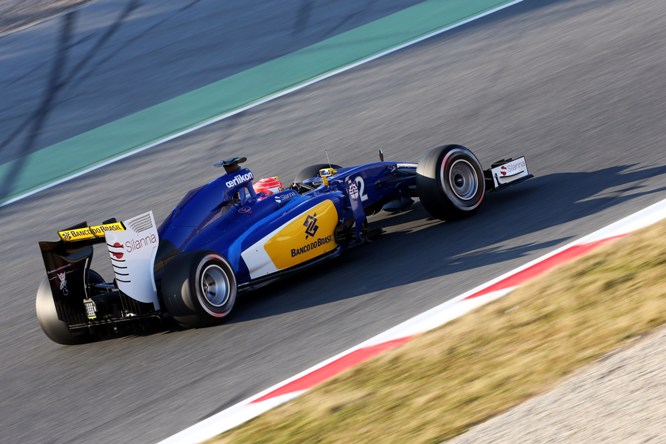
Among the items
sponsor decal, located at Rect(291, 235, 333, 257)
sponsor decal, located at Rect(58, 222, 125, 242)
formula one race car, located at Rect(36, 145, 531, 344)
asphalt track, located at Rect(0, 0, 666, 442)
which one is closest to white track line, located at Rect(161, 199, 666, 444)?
asphalt track, located at Rect(0, 0, 666, 442)

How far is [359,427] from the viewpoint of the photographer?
5.22 metres

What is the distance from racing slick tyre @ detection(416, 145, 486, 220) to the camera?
8.80 m

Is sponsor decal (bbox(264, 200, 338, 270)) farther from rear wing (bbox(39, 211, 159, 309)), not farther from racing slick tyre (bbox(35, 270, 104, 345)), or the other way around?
racing slick tyre (bbox(35, 270, 104, 345))

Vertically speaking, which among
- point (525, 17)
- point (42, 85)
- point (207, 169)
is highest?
point (42, 85)

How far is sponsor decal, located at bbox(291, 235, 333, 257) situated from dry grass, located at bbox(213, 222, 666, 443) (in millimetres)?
2052

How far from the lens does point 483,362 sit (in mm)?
5656

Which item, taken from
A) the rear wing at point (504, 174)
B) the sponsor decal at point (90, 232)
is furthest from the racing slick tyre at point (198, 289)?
the rear wing at point (504, 174)

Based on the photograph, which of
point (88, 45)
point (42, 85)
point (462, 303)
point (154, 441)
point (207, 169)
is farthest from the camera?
point (88, 45)

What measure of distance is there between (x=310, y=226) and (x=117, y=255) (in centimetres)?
157

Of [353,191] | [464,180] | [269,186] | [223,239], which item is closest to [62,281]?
[223,239]

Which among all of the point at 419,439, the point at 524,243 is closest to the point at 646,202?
the point at 524,243

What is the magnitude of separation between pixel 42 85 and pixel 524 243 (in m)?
12.0

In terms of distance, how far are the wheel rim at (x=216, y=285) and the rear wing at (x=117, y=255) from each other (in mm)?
378

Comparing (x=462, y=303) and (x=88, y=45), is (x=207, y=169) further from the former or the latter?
(x=88, y=45)
